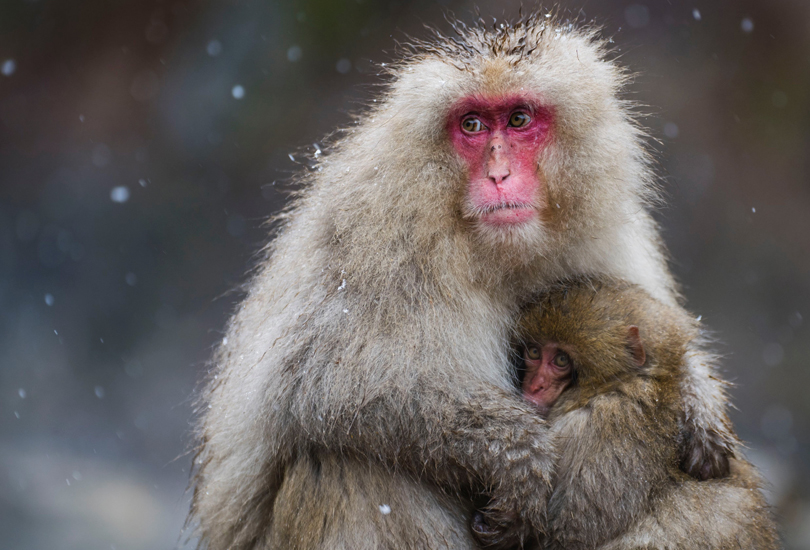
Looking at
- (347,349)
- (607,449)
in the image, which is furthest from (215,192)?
(607,449)

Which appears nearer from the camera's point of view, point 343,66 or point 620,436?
point 620,436

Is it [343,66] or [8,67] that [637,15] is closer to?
[343,66]

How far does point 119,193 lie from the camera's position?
24.0ft

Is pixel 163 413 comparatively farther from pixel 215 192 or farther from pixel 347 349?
pixel 347 349

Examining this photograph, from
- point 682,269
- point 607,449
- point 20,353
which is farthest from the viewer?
point 682,269

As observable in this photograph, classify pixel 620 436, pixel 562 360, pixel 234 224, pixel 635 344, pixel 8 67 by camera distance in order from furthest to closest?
pixel 234 224, pixel 8 67, pixel 562 360, pixel 635 344, pixel 620 436

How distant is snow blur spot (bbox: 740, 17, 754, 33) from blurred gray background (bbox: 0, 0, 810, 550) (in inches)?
1.4

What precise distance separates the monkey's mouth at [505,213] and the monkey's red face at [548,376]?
517 mm

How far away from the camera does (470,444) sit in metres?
2.58

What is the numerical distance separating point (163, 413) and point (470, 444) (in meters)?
5.68

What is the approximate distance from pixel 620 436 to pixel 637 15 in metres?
5.69

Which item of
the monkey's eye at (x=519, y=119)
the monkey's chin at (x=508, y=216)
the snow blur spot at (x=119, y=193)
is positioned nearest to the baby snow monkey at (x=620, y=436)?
the monkey's chin at (x=508, y=216)

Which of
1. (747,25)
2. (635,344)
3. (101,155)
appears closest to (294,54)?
(101,155)

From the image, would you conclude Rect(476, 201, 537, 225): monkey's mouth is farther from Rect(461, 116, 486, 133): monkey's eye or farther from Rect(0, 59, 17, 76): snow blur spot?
Rect(0, 59, 17, 76): snow blur spot
